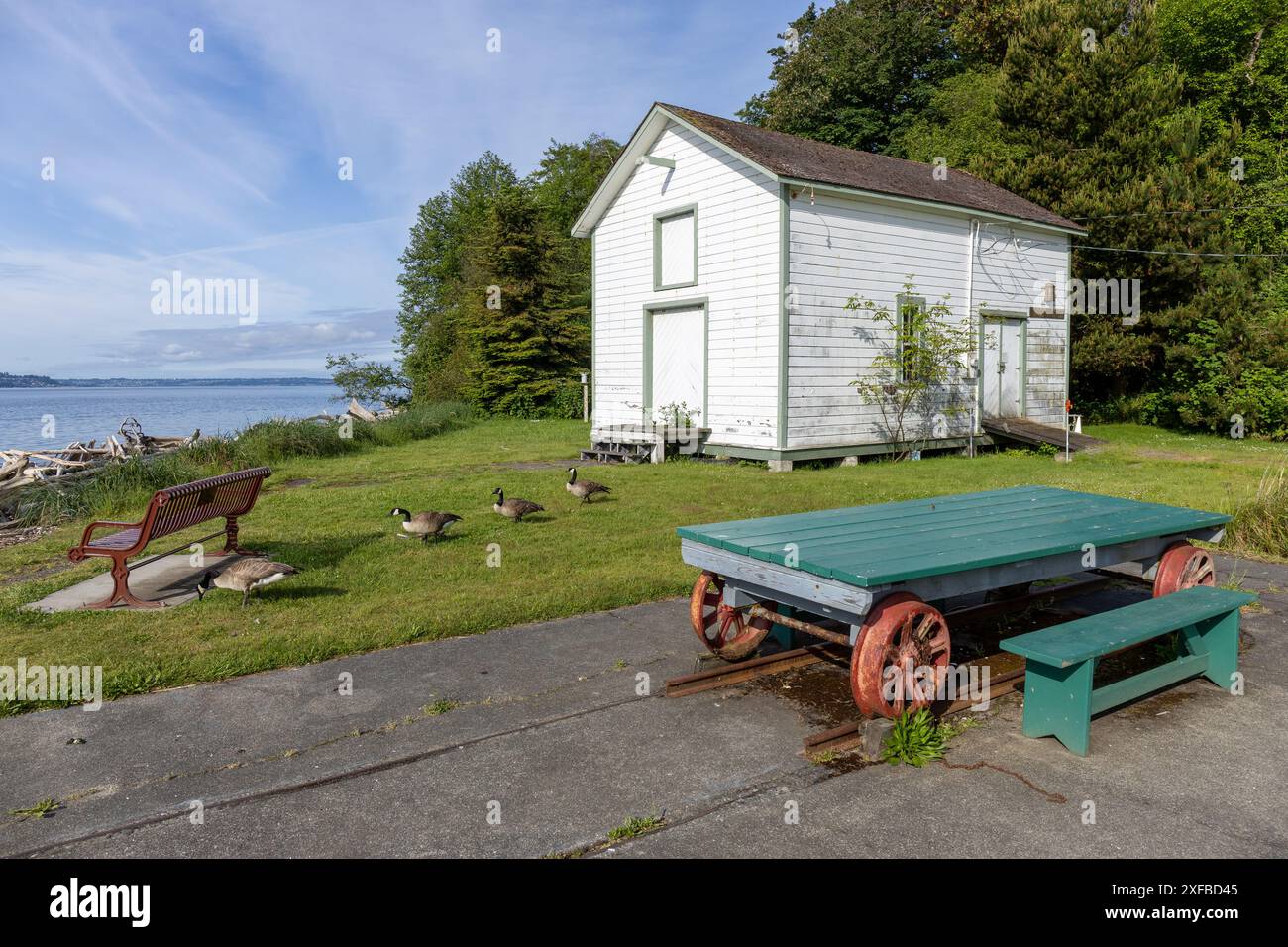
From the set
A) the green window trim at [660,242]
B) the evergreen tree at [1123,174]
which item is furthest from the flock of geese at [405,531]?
the evergreen tree at [1123,174]

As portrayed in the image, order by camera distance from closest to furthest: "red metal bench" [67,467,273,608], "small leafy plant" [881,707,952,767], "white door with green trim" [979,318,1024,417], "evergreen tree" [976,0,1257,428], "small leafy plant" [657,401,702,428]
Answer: "small leafy plant" [881,707,952,767]
"red metal bench" [67,467,273,608]
"small leafy plant" [657,401,702,428]
"white door with green trim" [979,318,1024,417]
"evergreen tree" [976,0,1257,428]

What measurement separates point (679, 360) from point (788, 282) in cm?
352

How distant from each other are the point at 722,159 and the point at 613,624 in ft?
42.6

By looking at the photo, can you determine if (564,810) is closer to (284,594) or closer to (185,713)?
(185,713)

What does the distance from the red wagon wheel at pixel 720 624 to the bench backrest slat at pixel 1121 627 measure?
63.7 inches

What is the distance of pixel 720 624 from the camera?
5.66 metres

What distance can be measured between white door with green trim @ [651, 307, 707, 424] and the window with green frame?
4.13 metres

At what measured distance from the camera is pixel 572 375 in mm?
36000

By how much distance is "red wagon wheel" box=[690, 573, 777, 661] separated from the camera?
5539 mm

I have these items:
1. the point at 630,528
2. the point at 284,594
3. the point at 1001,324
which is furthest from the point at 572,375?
the point at 284,594

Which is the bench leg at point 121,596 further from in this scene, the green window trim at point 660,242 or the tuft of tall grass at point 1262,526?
the green window trim at point 660,242

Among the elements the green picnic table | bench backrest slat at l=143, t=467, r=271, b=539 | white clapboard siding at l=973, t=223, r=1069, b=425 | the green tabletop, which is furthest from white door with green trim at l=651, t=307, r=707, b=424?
the green picnic table

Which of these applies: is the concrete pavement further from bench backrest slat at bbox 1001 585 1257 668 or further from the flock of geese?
the flock of geese

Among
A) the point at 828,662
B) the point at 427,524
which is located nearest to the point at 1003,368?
the point at 427,524
